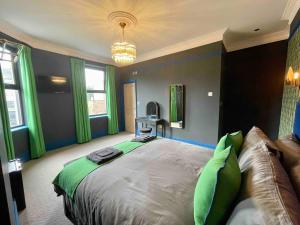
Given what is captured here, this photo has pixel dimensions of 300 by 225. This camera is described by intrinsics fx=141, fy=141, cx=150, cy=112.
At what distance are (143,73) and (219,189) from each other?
168 inches

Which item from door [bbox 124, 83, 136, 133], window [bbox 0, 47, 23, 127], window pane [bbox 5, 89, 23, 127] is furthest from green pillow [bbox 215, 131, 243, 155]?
door [bbox 124, 83, 136, 133]

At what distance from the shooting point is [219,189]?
2.39 feet

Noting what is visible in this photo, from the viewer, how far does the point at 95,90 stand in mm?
4555

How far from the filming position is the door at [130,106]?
5.09 m

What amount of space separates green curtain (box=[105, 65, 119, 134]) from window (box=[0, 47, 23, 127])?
2263 millimetres

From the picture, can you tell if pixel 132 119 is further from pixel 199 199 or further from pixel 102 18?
pixel 199 199

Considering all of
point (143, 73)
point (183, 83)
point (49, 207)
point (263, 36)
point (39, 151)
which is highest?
point (263, 36)

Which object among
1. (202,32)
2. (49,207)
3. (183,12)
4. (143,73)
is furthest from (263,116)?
(49,207)

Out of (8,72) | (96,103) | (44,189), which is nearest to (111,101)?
(96,103)

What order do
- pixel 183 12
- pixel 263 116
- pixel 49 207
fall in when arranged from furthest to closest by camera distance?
pixel 263 116 < pixel 183 12 < pixel 49 207

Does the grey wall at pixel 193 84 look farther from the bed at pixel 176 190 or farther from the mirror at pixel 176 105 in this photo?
the bed at pixel 176 190

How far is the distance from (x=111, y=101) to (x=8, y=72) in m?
2.55

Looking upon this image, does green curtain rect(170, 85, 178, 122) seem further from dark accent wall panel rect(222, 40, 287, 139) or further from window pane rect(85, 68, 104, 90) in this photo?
window pane rect(85, 68, 104, 90)

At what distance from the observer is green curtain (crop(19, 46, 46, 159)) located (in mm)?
2879
